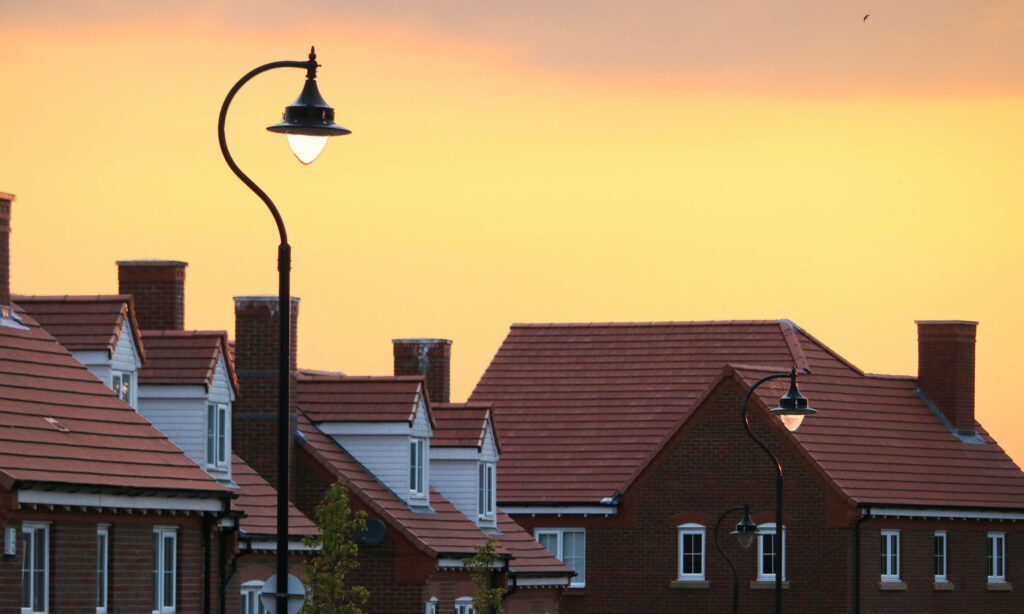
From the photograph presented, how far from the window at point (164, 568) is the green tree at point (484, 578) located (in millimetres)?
9888

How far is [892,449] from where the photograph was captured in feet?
185

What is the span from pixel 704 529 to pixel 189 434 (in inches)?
874

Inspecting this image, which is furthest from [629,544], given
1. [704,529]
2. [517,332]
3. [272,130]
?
[272,130]

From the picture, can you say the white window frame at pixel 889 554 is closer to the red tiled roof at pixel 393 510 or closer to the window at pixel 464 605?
the red tiled roof at pixel 393 510

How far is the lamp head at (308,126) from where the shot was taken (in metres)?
19.5

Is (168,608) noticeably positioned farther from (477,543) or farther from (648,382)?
(648,382)

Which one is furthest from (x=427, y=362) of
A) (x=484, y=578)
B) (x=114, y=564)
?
(x=114, y=564)

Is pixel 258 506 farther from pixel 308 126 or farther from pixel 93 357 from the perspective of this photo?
pixel 308 126

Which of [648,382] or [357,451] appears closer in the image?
[357,451]

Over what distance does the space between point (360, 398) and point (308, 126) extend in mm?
22961

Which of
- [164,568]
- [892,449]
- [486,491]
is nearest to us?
[164,568]

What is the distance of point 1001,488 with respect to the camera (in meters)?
59.0

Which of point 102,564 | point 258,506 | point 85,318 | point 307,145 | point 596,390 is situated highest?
point 307,145

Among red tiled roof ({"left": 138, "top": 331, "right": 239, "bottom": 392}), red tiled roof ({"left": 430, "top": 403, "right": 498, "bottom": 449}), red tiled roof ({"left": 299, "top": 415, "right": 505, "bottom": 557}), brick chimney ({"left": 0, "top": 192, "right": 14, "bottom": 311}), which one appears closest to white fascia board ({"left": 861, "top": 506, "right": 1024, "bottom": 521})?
red tiled roof ({"left": 430, "top": 403, "right": 498, "bottom": 449})
